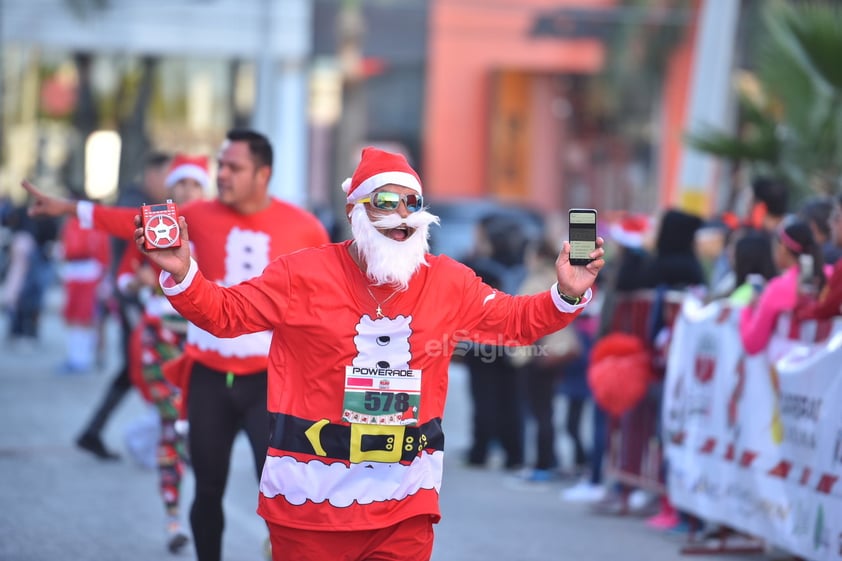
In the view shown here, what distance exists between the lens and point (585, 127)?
40.9 m

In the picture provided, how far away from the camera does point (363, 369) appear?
4.96 metres

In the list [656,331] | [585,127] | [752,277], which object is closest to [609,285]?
[656,331]

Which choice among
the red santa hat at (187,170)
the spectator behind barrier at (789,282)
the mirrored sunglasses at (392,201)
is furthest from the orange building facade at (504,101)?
the mirrored sunglasses at (392,201)

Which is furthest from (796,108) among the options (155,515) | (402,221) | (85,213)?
(402,221)

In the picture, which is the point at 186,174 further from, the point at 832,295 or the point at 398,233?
the point at 398,233

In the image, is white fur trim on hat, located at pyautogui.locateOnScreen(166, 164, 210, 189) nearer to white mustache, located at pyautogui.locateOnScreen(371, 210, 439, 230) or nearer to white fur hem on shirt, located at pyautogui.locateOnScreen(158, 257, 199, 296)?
white mustache, located at pyautogui.locateOnScreen(371, 210, 439, 230)

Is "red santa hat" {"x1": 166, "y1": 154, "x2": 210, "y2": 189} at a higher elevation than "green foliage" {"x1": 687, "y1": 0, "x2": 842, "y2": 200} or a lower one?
lower

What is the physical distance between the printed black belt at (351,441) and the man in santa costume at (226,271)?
1666 mm

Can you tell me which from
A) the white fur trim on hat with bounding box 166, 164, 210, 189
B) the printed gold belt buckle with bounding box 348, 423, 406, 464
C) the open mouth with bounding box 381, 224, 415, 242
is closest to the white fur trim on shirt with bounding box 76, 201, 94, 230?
the white fur trim on hat with bounding box 166, 164, 210, 189

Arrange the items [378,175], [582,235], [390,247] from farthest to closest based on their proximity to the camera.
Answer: [378,175], [390,247], [582,235]

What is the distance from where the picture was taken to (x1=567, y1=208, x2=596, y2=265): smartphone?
15.9 feet

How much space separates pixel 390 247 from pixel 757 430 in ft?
12.6

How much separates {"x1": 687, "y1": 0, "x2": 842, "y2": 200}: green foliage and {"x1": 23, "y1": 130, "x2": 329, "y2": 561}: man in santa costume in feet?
17.6

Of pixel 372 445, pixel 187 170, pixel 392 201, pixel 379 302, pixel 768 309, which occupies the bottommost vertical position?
pixel 372 445
